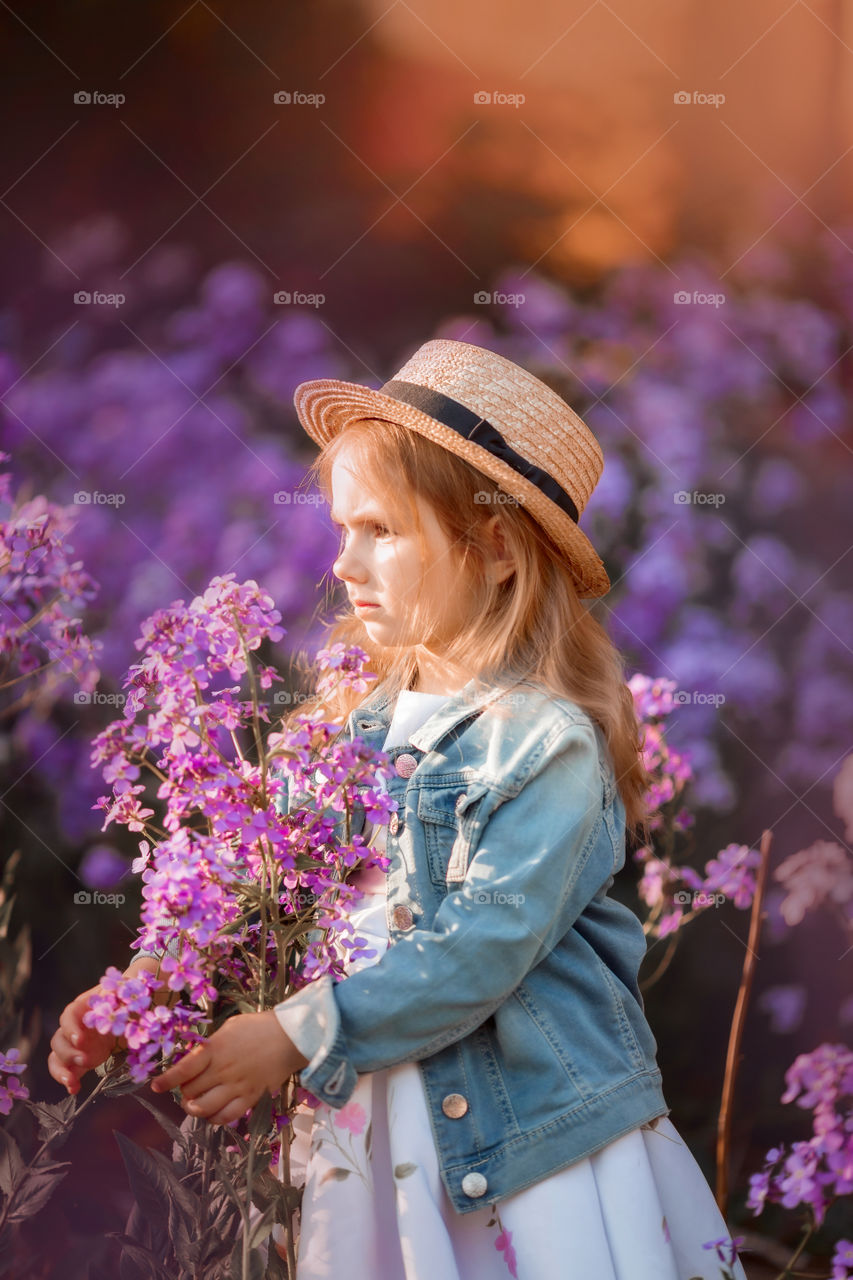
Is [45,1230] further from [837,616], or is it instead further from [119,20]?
[119,20]

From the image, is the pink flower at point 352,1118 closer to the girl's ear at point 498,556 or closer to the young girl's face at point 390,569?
the young girl's face at point 390,569

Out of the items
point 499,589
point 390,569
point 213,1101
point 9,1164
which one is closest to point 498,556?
point 499,589

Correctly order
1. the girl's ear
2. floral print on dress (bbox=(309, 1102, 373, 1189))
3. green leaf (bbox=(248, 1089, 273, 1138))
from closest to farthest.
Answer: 1. green leaf (bbox=(248, 1089, 273, 1138))
2. floral print on dress (bbox=(309, 1102, 373, 1189))
3. the girl's ear

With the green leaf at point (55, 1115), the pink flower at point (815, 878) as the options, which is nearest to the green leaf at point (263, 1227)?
the green leaf at point (55, 1115)

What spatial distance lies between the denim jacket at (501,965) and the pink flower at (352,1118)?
0.09 metres

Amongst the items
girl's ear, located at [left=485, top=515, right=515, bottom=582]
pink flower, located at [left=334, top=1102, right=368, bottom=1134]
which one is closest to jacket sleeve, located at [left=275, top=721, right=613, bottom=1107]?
pink flower, located at [left=334, top=1102, right=368, bottom=1134]

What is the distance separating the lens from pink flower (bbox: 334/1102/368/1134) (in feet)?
4.57

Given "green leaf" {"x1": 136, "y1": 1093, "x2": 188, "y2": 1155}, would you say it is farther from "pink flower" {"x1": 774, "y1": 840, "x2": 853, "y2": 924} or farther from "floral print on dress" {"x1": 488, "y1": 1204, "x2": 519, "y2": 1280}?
"pink flower" {"x1": 774, "y1": 840, "x2": 853, "y2": 924}

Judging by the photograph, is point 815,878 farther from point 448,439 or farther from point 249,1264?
point 249,1264

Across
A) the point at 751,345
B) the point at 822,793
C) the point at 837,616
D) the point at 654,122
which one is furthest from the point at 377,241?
the point at 822,793

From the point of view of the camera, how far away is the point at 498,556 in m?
1.67

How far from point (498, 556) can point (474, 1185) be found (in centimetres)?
85

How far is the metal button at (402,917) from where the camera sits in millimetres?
1475

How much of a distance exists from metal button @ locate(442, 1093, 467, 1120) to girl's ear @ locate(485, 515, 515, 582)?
0.71 meters
